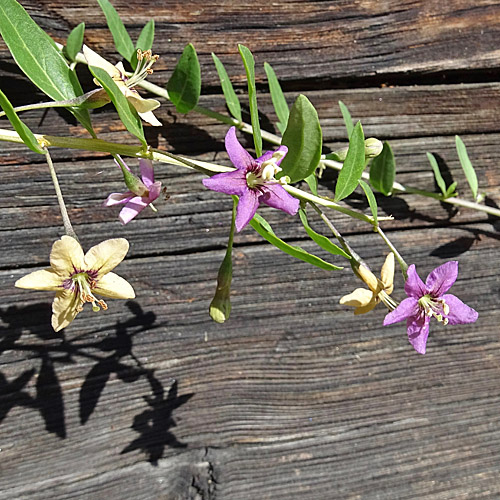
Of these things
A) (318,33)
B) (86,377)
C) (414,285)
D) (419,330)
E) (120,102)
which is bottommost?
(86,377)

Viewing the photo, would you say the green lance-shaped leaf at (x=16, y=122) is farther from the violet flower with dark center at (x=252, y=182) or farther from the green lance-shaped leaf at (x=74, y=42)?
the green lance-shaped leaf at (x=74, y=42)

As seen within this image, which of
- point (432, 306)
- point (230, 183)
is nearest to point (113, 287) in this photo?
point (230, 183)

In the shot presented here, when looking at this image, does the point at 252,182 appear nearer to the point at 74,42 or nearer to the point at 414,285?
the point at 414,285

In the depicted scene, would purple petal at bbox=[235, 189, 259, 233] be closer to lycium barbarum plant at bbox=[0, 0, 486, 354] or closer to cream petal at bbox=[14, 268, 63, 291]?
lycium barbarum plant at bbox=[0, 0, 486, 354]

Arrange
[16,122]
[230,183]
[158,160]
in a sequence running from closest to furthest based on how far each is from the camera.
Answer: [16,122]
[230,183]
[158,160]

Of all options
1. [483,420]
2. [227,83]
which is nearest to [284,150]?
[227,83]

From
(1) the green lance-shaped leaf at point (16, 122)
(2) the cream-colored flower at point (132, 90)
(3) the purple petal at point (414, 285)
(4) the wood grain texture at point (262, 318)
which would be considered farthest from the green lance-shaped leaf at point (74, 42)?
(3) the purple petal at point (414, 285)
